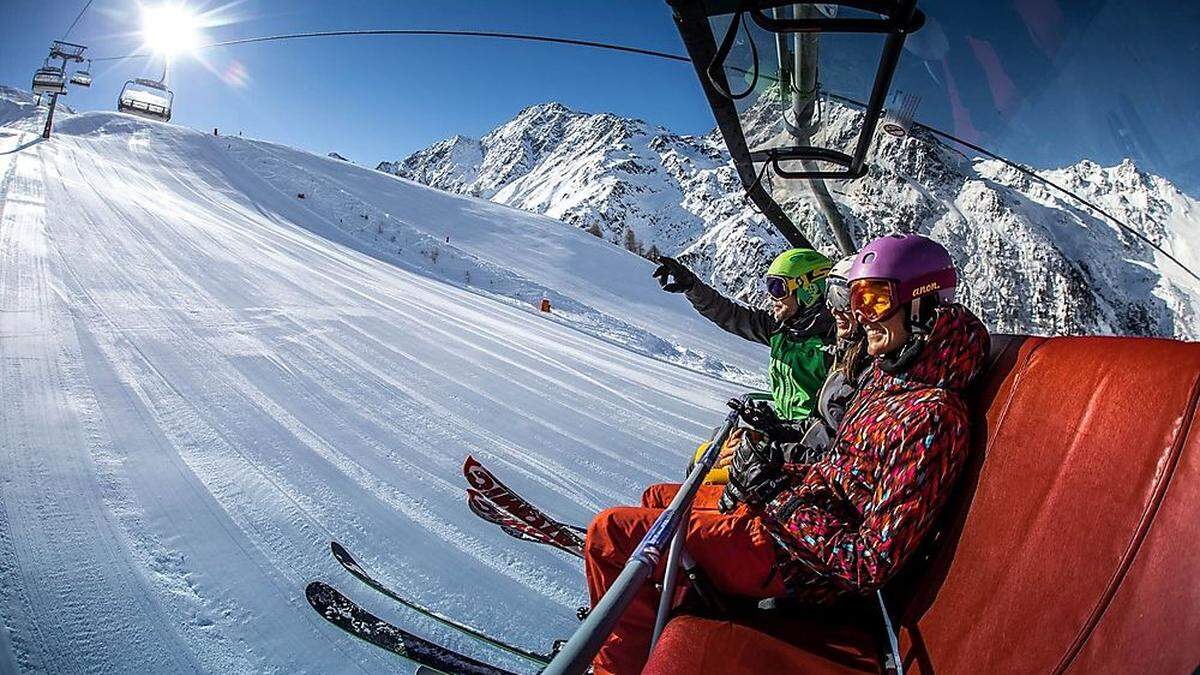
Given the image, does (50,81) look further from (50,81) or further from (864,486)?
(864,486)

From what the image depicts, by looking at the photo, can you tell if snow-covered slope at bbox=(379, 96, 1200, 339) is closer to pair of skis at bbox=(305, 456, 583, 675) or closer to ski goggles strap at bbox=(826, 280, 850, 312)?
ski goggles strap at bbox=(826, 280, 850, 312)

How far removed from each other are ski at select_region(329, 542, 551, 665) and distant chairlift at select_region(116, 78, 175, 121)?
889 inches

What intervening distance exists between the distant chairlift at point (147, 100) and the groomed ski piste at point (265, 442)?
38.1ft

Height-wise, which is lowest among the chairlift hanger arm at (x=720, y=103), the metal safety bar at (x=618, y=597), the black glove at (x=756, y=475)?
the metal safety bar at (x=618, y=597)

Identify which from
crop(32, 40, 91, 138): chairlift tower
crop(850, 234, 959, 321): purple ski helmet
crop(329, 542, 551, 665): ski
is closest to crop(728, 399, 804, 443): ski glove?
crop(850, 234, 959, 321): purple ski helmet

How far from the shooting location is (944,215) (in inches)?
2625

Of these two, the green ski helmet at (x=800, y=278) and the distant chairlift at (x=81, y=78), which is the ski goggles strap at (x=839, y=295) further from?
the distant chairlift at (x=81, y=78)

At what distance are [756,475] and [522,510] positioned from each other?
4.46ft

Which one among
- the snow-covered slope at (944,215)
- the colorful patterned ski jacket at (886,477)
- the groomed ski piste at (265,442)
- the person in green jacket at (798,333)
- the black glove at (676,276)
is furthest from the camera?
the snow-covered slope at (944,215)

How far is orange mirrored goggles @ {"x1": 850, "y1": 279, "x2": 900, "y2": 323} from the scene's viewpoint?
1.60 m

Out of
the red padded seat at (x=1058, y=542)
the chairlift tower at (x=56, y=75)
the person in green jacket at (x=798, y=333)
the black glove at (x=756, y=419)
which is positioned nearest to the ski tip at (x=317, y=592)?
the red padded seat at (x=1058, y=542)

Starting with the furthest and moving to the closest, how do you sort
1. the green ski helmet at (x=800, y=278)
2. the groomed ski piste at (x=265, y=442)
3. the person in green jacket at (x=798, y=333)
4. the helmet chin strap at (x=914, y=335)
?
the green ski helmet at (x=800, y=278)
the person in green jacket at (x=798, y=333)
the groomed ski piste at (x=265, y=442)
the helmet chin strap at (x=914, y=335)

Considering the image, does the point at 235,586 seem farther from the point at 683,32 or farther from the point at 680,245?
the point at 680,245

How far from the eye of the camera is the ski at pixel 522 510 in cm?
237
